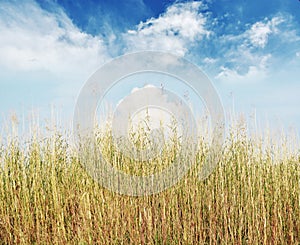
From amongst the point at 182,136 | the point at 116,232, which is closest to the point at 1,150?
the point at 116,232

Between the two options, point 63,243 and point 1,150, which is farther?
point 1,150

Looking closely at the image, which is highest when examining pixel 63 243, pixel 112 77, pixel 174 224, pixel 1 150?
pixel 112 77

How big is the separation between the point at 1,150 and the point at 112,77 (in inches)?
54.8

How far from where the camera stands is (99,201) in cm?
304

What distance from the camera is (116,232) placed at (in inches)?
104

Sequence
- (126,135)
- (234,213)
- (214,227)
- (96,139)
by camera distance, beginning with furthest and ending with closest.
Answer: (96,139) < (126,135) < (234,213) < (214,227)

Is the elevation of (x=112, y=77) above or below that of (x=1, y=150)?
above

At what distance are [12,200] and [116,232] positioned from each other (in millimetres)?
1125

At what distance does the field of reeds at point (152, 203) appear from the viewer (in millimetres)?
2674

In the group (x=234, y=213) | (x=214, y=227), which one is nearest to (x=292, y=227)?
(x=234, y=213)

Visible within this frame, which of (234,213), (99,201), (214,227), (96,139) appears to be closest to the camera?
(214,227)

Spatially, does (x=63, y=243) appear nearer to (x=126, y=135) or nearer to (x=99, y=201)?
(x=99, y=201)

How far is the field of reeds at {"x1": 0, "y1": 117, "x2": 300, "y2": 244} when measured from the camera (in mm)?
2674

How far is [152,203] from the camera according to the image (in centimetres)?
293
